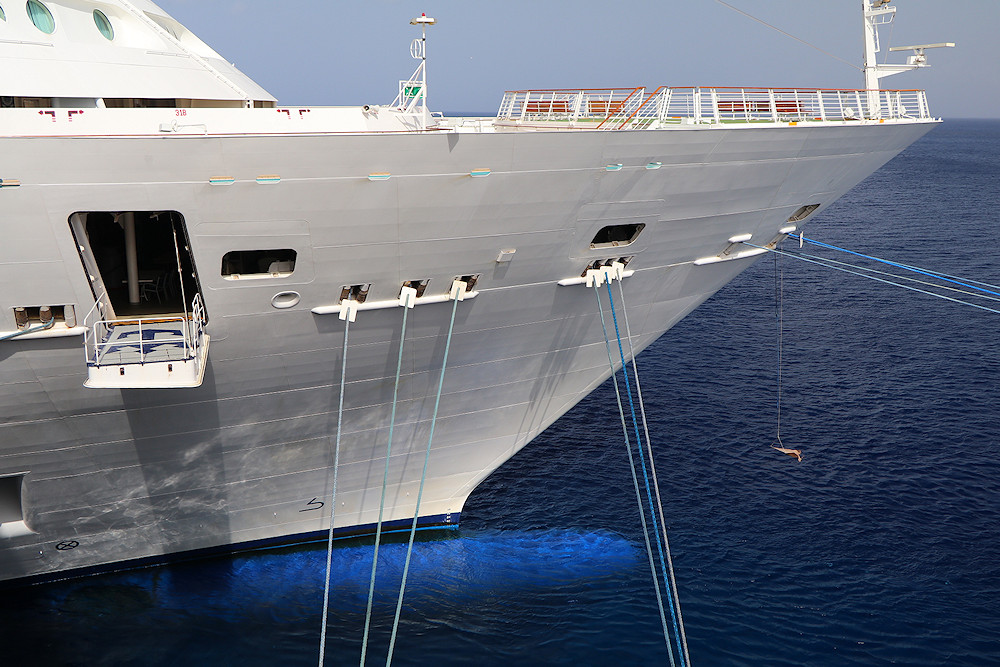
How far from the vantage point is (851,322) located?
35219 mm

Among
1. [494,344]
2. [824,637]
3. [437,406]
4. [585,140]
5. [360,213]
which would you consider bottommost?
[824,637]

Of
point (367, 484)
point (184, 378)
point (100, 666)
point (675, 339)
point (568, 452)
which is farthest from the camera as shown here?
point (675, 339)

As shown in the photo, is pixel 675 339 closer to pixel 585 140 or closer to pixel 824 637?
pixel 824 637

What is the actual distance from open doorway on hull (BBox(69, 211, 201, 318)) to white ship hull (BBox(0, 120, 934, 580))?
1309 mm

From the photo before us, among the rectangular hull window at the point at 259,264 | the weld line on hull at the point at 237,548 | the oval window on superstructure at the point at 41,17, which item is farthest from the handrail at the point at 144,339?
the weld line on hull at the point at 237,548

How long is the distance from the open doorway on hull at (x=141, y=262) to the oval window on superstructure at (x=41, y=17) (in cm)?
296

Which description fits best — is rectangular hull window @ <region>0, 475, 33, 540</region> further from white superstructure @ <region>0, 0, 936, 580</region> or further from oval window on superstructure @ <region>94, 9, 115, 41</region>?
oval window on superstructure @ <region>94, 9, 115, 41</region>

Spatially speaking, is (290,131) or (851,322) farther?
(851,322)

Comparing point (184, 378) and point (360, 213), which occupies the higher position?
point (360, 213)

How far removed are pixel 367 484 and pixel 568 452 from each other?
8.45 m

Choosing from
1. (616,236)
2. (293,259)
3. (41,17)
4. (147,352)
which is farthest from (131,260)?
(616,236)

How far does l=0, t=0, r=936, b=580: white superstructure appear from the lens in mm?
10391

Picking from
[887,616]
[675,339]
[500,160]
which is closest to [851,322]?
[675,339]

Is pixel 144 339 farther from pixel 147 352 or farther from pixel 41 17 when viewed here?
pixel 41 17
